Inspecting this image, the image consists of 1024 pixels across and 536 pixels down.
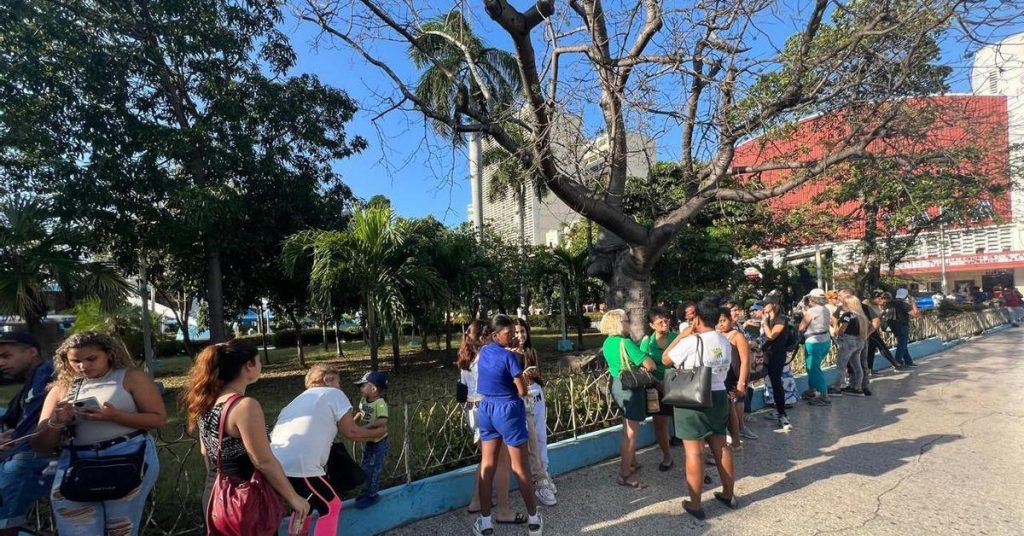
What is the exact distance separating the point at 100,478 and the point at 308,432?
0.94 metres

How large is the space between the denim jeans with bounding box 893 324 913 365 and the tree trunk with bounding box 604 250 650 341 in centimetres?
569

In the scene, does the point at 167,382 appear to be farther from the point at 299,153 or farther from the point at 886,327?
the point at 886,327


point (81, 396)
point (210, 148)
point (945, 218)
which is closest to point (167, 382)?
point (210, 148)

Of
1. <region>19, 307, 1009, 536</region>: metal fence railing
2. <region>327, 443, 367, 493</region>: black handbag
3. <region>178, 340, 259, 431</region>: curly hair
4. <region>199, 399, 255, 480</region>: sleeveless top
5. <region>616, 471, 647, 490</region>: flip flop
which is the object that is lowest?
<region>616, 471, 647, 490</region>: flip flop

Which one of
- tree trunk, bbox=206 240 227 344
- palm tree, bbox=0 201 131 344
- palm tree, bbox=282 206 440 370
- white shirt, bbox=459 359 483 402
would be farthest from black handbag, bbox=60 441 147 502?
tree trunk, bbox=206 240 227 344

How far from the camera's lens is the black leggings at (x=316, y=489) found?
2.63 m

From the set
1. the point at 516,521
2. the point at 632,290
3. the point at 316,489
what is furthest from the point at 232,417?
the point at 632,290

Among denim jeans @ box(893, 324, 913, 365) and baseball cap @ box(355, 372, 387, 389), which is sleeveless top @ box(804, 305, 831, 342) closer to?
denim jeans @ box(893, 324, 913, 365)

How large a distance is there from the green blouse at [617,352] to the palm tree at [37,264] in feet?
27.0

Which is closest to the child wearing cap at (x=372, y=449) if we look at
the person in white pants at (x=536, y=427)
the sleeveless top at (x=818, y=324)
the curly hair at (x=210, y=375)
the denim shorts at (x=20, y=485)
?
the person in white pants at (x=536, y=427)

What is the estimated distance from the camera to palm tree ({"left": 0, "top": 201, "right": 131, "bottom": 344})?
7328mm

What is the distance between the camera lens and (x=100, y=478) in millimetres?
2459

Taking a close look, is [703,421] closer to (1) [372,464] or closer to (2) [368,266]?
(1) [372,464]

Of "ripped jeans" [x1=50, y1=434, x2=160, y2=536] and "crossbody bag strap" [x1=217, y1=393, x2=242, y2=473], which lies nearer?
"crossbody bag strap" [x1=217, y1=393, x2=242, y2=473]
